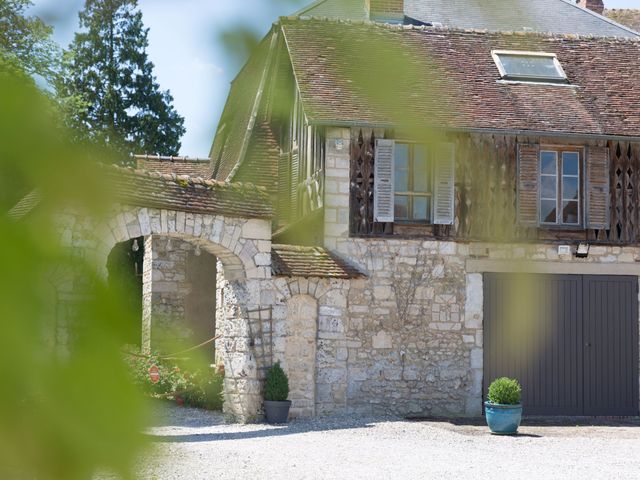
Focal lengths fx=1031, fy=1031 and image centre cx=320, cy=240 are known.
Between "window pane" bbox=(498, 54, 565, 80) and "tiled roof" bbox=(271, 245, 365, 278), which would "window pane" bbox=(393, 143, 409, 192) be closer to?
"tiled roof" bbox=(271, 245, 365, 278)

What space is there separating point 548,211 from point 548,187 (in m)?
0.37

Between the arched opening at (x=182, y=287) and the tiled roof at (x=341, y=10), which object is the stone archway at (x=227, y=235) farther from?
the tiled roof at (x=341, y=10)

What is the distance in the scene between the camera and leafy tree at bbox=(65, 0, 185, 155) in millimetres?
1289

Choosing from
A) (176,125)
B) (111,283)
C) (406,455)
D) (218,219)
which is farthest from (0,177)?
(218,219)

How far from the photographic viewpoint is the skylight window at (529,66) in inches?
661

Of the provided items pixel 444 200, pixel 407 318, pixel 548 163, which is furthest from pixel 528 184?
pixel 407 318

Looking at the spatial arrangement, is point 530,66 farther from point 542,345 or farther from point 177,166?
point 177,166

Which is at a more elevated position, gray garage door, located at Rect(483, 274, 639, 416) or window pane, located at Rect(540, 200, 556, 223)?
window pane, located at Rect(540, 200, 556, 223)

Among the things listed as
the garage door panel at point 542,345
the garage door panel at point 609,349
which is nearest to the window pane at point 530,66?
the garage door panel at point 542,345

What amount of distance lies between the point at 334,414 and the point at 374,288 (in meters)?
1.97

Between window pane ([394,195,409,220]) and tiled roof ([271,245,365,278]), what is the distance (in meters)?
1.16

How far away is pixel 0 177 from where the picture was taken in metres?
1.00

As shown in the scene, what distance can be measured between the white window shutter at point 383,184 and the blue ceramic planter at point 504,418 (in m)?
3.42

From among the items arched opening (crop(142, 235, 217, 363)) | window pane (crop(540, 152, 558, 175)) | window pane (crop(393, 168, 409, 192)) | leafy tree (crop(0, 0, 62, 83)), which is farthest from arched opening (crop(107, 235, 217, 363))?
leafy tree (crop(0, 0, 62, 83))
